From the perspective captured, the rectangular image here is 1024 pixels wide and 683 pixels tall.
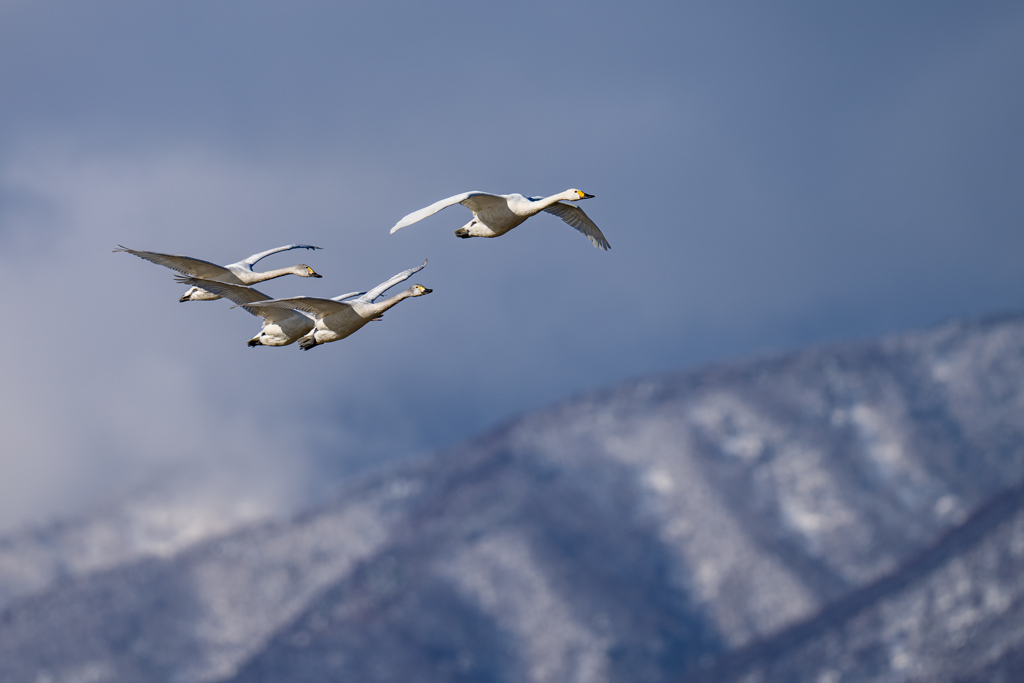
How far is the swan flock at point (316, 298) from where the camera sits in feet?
131

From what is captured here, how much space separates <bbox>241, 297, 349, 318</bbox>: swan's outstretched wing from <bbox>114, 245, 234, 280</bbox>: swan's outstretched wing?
118 inches

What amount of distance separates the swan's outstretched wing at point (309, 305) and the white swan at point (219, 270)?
2649mm

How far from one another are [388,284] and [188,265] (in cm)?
679

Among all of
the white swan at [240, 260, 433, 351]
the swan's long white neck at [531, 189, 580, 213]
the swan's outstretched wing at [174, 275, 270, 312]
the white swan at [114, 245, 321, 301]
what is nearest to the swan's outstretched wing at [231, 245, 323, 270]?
the white swan at [114, 245, 321, 301]

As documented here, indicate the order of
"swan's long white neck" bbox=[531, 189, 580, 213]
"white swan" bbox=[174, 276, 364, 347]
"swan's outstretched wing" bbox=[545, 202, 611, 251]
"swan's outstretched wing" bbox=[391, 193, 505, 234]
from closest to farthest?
1. "swan's outstretched wing" bbox=[391, 193, 505, 234]
2. "white swan" bbox=[174, 276, 364, 347]
3. "swan's long white neck" bbox=[531, 189, 580, 213]
4. "swan's outstretched wing" bbox=[545, 202, 611, 251]

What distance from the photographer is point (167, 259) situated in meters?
41.4

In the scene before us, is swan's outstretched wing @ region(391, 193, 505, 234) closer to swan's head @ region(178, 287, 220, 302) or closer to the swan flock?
the swan flock

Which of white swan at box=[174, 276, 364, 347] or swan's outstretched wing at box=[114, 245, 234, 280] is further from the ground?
swan's outstretched wing at box=[114, 245, 234, 280]

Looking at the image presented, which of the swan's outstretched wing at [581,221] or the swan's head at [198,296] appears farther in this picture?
the swan's outstretched wing at [581,221]

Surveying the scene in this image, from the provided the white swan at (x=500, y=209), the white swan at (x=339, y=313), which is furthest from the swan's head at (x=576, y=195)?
the white swan at (x=339, y=313)

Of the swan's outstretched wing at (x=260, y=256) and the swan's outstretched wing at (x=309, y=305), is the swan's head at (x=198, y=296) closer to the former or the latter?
the swan's outstretched wing at (x=260, y=256)

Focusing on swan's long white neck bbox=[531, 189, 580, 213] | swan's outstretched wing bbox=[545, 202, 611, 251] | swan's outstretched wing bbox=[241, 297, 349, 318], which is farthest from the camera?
swan's outstretched wing bbox=[545, 202, 611, 251]

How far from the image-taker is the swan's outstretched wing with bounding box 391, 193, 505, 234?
39.7m

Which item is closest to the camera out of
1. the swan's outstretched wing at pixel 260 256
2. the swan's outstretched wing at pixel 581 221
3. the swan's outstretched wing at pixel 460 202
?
the swan's outstretched wing at pixel 460 202
